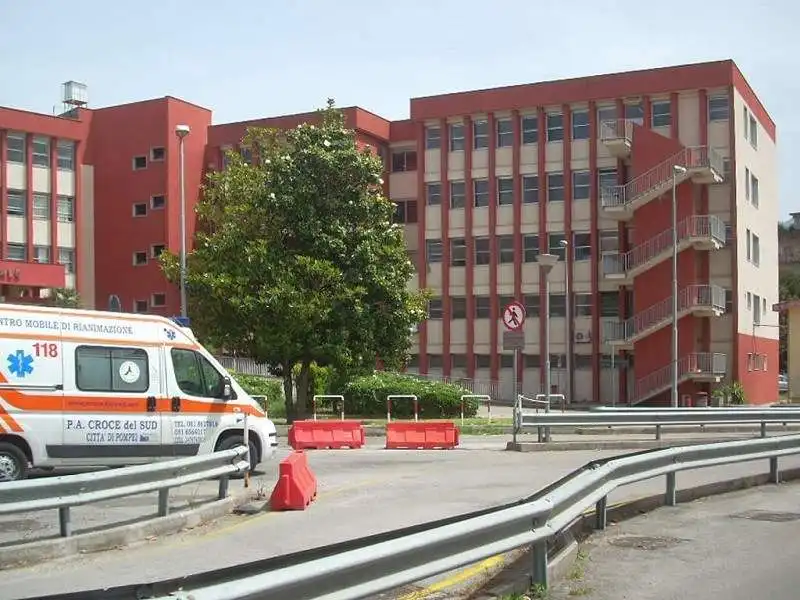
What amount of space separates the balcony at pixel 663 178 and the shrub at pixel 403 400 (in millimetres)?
15733

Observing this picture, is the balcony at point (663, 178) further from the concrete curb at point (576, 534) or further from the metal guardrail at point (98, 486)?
the metal guardrail at point (98, 486)

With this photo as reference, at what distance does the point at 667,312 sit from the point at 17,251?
34.7 metres

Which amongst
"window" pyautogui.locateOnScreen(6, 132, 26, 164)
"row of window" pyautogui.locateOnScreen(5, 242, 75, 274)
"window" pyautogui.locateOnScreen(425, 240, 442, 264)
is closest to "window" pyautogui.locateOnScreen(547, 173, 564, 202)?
"window" pyautogui.locateOnScreen(425, 240, 442, 264)

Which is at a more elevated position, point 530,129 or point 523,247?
point 530,129

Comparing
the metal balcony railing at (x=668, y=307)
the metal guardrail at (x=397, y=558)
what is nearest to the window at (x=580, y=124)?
the metal balcony railing at (x=668, y=307)

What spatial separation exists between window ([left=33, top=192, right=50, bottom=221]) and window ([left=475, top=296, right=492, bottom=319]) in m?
24.7

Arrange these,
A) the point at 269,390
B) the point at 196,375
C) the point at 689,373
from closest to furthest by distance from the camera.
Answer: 1. the point at 196,375
2. the point at 269,390
3. the point at 689,373

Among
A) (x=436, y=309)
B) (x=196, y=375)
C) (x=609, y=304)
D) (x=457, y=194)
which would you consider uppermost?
(x=457, y=194)

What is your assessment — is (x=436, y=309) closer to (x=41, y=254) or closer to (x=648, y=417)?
(x=41, y=254)

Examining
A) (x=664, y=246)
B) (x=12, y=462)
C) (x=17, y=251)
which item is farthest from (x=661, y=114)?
(x=12, y=462)

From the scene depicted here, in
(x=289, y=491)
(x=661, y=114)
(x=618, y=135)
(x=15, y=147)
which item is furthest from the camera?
(x=15, y=147)

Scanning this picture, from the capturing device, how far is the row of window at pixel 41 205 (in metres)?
54.2

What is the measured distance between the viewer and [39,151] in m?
55.1

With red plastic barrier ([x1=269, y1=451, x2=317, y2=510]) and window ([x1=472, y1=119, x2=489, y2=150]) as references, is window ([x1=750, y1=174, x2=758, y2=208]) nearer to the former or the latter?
window ([x1=472, y1=119, x2=489, y2=150])
